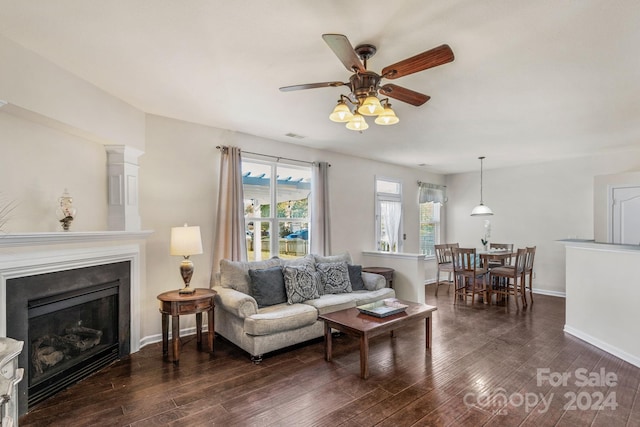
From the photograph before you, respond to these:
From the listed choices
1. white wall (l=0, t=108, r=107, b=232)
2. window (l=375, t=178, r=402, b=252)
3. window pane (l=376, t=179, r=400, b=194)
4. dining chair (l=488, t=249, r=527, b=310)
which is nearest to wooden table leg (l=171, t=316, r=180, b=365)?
white wall (l=0, t=108, r=107, b=232)

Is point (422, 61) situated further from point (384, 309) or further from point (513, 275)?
point (513, 275)

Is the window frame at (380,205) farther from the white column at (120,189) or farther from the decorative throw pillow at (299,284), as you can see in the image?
the white column at (120,189)

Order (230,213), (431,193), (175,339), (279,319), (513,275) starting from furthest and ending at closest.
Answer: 1. (431,193)
2. (513,275)
3. (230,213)
4. (279,319)
5. (175,339)

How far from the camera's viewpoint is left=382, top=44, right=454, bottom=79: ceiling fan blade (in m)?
1.80

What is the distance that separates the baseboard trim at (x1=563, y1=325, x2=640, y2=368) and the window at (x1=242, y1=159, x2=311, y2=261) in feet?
12.0

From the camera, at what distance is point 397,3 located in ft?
5.96

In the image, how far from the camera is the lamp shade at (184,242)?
11.1 ft

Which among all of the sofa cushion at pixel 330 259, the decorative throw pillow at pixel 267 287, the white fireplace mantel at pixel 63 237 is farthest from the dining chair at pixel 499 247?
the white fireplace mantel at pixel 63 237

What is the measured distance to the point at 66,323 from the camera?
282 centimetres

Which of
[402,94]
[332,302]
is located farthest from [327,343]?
[402,94]

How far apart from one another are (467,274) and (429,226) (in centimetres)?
229

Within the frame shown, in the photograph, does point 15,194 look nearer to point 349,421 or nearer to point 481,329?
point 349,421

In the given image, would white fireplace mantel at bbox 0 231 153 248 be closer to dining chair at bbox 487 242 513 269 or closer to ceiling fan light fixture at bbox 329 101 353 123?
ceiling fan light fixture at bbox 329 101 353 123

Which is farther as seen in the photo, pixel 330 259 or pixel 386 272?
pixel 386 272
